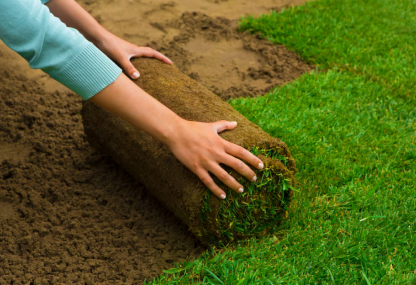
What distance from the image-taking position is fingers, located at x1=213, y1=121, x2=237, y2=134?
2283mm

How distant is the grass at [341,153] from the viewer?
2229 mm

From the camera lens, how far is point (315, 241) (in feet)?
7.75

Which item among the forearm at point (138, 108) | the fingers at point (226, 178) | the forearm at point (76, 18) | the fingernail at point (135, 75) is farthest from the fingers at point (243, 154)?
the forearm at point (76, 18)

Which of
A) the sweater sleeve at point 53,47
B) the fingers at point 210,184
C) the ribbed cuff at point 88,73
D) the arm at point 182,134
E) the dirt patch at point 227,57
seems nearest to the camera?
the sweater sleeve at point 53,47

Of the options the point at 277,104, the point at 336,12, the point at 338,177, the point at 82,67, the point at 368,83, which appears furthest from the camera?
the point at 336,12

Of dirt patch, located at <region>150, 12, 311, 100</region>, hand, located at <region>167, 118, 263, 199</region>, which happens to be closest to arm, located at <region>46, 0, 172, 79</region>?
hand, located at <region>167, 118, 263, 199</region>

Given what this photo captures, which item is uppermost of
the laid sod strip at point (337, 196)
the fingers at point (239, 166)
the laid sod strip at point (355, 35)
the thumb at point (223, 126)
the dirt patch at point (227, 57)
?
the thumb at point (223, 126)

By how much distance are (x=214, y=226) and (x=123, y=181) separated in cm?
94

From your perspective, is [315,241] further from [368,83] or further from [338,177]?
[368,83]

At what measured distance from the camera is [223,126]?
2.31 meters

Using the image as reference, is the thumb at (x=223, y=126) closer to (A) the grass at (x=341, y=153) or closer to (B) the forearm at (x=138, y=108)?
(B) the forearm at (x=138, y=108)

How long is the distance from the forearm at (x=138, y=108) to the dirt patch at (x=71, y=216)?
30.2 inches

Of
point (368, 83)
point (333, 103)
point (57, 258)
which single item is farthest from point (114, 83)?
point (368, 83)

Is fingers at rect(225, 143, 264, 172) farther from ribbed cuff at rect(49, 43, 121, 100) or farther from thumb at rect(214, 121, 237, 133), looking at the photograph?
ribbed cuff at rect(49, 43, 121, 100)
